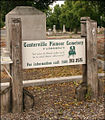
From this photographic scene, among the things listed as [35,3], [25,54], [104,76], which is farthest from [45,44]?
[35,3]

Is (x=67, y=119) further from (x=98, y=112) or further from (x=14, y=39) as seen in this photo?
(x=14, y=39)

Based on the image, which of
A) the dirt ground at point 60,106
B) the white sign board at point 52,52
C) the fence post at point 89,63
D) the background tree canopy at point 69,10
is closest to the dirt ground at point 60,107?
the dirt ground at point 60,106

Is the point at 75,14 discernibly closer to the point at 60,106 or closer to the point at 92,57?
the point at 92,57

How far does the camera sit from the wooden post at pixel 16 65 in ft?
13.5

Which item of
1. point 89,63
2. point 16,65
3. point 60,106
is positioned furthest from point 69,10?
point 16,65

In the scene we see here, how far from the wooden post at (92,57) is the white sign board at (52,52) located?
129 mm

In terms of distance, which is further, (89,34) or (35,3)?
(35,3)

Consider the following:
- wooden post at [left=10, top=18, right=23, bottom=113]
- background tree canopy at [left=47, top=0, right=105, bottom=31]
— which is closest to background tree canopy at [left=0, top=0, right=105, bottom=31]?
background tree canopy at [left=47, top=0, right=105, bottom=31]

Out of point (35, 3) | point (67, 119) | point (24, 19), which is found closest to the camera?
point (67, 119)

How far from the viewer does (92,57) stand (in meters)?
4.70

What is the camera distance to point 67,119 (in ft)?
12.7

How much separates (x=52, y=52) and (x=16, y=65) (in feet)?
2.52

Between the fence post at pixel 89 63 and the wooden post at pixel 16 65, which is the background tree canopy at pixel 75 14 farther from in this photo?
the wooden post at pixel 16 65

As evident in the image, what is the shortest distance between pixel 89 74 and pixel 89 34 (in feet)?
2.61
